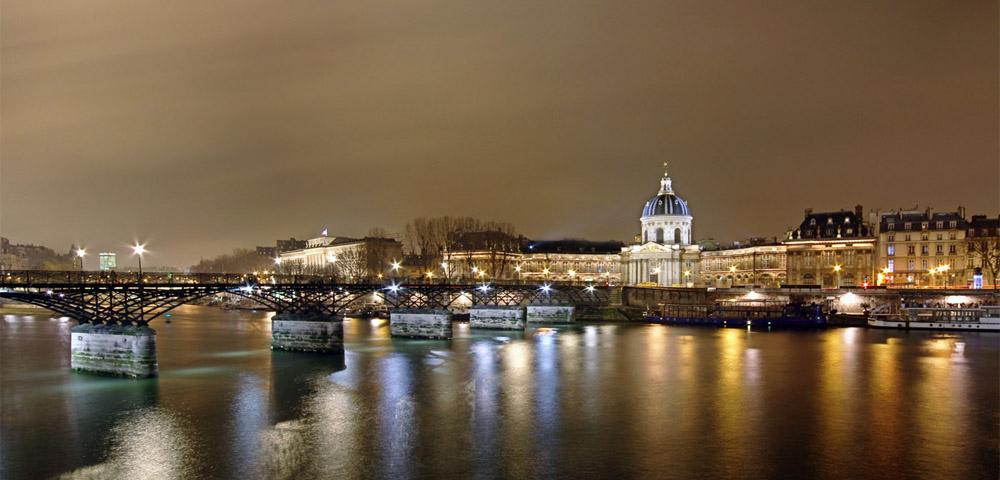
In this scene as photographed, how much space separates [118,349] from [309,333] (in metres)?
13.9

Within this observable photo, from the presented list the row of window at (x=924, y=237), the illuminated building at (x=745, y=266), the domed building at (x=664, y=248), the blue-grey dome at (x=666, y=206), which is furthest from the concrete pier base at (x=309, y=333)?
the blue-grey dome at (x=666, y=206)

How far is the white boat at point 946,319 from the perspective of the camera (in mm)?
71375

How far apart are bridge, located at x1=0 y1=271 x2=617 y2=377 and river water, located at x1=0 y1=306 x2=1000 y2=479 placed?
1673mm

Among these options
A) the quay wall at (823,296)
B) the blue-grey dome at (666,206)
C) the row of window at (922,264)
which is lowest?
the quay wall at (823,296)

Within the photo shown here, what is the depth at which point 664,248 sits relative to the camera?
468ft

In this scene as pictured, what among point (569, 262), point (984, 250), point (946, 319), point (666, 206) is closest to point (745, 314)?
point (946, 319)

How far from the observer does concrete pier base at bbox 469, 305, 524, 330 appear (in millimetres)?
76875

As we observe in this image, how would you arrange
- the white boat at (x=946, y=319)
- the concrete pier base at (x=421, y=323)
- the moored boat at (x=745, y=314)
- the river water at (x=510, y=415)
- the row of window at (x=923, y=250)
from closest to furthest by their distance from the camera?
the river water at (x=510, y=415)
the concrete pier base at (x=421, y=323)
the white boat at (x=946, y=319)
the moored boat at (x=745, y=314)
the row of window at (x=923, y=250)

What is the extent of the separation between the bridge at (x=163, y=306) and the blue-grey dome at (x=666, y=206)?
7279cm

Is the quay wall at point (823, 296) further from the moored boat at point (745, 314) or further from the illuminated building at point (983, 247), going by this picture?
the illuminated building at point (983, 247)

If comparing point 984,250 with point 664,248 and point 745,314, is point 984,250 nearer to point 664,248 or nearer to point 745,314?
point 745,314

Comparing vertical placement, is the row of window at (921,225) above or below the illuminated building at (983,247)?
above

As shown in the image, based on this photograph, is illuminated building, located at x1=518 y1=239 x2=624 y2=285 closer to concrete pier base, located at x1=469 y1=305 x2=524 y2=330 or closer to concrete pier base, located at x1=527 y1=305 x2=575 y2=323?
concrete pier base, located at x1=527 y1=305 x2=575 y2=323

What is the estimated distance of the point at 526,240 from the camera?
165 metres
